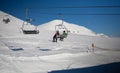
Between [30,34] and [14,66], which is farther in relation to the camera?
[30,34]

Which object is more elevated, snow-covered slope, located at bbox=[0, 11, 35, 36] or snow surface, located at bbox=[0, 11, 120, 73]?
snow-covered slope, located at bbox=[0, 11, 35, 36]

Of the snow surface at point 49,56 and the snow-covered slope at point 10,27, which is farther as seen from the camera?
the snow-covered slope at point 10,27

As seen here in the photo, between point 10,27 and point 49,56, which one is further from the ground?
point 10,27

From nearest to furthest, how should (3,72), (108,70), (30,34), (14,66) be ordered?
1. (3,72)
2. (108,70)
3. (14,66)
4. (30,34)

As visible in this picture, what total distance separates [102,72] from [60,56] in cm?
420

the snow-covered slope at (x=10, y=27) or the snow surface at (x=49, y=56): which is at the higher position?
the snow-covered slope at (x=10, y=27)

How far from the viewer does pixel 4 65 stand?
827 cm

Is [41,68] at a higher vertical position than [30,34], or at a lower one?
lower

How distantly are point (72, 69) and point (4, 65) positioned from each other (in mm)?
3340

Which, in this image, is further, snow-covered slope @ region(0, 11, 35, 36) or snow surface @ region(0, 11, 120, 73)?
snow-covered slope @ region(0, 11, 35, 36)

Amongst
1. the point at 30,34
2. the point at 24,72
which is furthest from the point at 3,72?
the point at 30,34

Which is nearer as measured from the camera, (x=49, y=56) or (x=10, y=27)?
(x=49, y=56)

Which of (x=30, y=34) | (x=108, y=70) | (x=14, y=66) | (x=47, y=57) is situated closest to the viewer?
(x=108, y=70)

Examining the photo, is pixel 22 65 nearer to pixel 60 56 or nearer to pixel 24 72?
→ pixel 24 72
